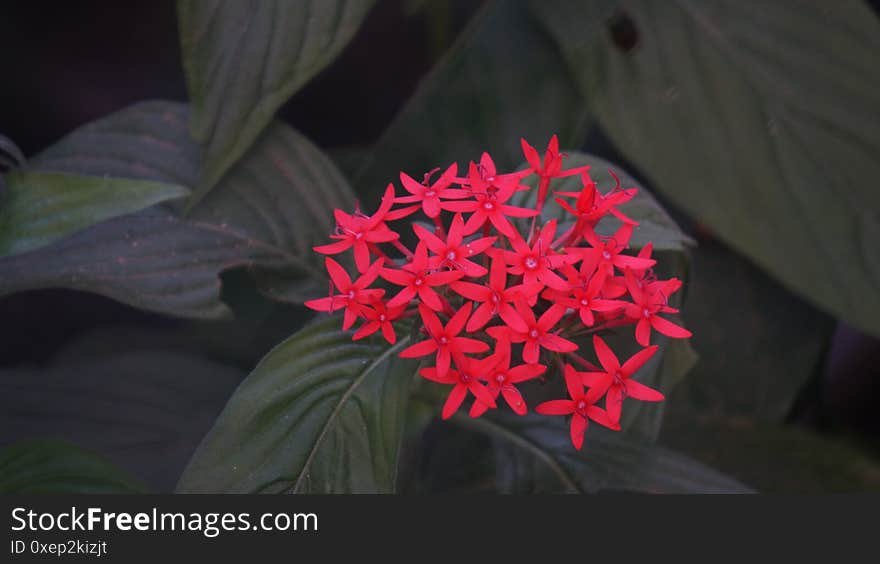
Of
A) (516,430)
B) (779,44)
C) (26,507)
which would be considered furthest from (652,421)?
(26,507)

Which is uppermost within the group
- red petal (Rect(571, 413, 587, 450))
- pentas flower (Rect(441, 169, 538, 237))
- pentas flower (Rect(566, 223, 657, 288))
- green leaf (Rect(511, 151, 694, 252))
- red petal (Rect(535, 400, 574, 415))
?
green leaf (Rect(511, 151, 694, 252))

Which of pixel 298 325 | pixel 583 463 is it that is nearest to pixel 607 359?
pixel 583 463

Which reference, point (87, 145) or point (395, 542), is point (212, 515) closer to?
point (395, 542)

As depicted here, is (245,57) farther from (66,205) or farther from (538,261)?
(538,261)

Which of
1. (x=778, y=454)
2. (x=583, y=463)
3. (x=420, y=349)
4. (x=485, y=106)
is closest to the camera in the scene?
(x=420, y=349)

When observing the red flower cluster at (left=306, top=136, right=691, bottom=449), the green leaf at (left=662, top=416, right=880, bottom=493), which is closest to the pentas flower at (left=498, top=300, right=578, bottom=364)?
the red flower cluster at (left=306, top=136, right=691, bottom=449)

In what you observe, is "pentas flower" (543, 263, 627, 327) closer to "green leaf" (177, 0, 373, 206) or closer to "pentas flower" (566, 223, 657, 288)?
"pentas flower" (566, 223, 657, 288)

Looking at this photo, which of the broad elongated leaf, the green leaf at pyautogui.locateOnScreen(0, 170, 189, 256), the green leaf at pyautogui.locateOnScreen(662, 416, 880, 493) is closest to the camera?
the green leaf at pyautogui.locateOnScreen(0, 170, 189, 256)
